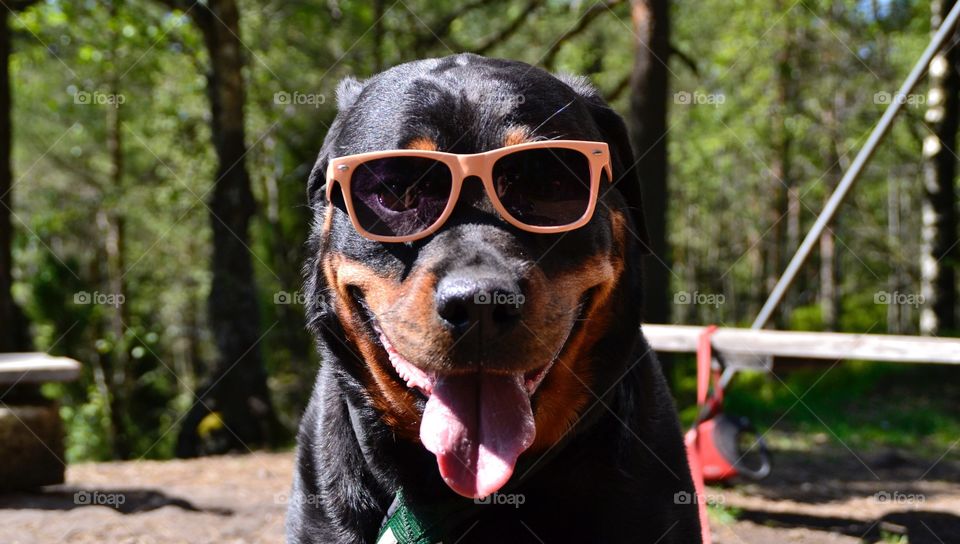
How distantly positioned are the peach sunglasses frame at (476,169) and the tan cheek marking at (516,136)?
3.0 inches

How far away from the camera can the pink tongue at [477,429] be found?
2.10m

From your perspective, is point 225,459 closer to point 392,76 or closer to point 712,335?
point 712,335

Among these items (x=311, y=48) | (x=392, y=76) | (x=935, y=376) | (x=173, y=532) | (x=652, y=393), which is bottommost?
(x=935, y=376)

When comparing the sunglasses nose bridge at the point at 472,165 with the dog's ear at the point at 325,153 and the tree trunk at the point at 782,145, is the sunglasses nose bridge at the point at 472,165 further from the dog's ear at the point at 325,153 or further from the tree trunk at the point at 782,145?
the tree trunk at the point at 782,145

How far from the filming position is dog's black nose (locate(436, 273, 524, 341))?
80.2 inches

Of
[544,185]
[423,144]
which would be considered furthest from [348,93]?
[544,185]

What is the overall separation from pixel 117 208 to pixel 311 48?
5672mm

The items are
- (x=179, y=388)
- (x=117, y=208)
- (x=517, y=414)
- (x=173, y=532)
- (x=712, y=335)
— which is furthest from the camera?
(x=179, y=388)

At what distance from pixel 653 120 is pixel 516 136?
596 centimetres

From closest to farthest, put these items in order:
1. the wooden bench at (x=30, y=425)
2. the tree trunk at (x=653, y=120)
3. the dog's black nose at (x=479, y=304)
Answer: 1. the dog's black nose at (x=479, y=304)
2. the wooden bench at (x=30, y=425)
3. the tree trunk at (x=653, y=120)

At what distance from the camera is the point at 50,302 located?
1725 centimetres

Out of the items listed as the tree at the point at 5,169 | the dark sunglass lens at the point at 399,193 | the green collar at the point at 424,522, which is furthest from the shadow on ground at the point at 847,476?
the tree at the point at 5,169

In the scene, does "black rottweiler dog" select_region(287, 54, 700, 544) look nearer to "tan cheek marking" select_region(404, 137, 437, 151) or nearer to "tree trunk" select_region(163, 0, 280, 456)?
"tan cheek marking" select_region(404, 137, 437, 151)

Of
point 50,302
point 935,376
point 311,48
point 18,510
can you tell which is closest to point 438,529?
point 18,510
